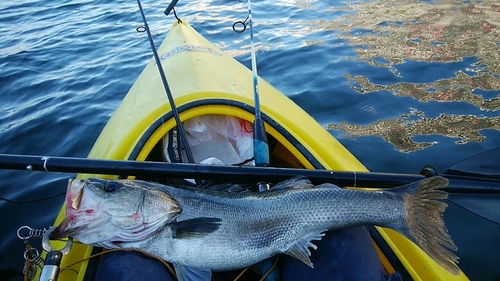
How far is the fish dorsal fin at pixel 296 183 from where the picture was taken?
7.80 feet

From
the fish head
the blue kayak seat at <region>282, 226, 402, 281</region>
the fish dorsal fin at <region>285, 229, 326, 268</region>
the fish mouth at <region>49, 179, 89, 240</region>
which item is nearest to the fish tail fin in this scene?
the blue kayak seat at <region>282, 226, 402, 281</region>

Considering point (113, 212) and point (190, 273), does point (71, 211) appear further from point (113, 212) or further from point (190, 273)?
point (190, 273)

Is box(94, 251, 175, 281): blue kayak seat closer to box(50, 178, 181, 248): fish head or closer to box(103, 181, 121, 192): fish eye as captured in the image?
box(50, 178, 181, 248): fish head

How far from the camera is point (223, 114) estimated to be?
12.3 ft

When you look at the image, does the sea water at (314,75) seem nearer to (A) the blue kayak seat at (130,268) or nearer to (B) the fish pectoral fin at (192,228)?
(A) the blue kayak seat at (130,268)

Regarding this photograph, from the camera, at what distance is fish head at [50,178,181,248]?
2.02m

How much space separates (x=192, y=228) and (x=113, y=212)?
474mm

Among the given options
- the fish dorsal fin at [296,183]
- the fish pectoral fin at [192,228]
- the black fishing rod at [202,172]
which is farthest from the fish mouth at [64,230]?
the fish dorsal fin at [296,183]

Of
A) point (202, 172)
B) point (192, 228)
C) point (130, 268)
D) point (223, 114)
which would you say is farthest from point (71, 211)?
point (223, 114)

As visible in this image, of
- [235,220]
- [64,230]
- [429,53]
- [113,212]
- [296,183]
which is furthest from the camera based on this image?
[429,53]

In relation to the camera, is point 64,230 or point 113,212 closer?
point 64,230

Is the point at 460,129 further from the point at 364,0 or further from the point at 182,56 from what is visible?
the point at 364,0

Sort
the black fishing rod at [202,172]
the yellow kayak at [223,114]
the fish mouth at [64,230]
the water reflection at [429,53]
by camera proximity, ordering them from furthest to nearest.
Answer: the water reflection at [429,53] < the yellow kayak at [223,114] < the black fishing rod at [202,172] < the fish mouth at [64,230]

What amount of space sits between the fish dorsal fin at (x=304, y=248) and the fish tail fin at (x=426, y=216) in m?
0.52
